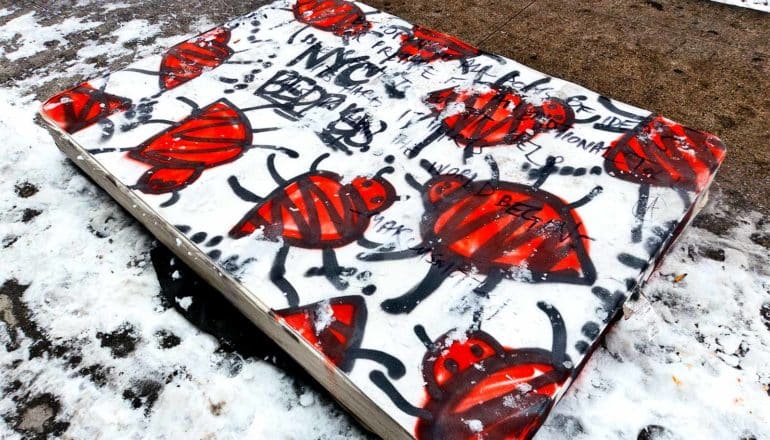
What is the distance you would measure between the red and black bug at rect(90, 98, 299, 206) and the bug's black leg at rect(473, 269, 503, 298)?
0.95 m

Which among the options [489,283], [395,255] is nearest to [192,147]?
[395,255]

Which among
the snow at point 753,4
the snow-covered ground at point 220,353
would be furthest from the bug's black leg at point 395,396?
the snow at point 753,4

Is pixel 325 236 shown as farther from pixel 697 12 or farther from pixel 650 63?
pixel 697 12

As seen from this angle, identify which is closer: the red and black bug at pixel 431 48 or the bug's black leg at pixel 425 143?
the bug's black leg at pixel 425 143

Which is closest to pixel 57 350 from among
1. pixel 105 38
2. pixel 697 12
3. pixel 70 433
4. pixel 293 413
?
pixel 70 433

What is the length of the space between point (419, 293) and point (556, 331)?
1.37 ft

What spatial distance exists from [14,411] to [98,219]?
0.86m

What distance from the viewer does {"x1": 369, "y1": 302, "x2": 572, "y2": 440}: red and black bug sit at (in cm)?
132

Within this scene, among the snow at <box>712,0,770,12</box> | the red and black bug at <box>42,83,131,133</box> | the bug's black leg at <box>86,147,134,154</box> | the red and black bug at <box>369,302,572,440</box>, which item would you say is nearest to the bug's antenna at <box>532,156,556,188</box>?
the red and black bug at <box>369,302,572,440</box>

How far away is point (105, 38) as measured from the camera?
3379mm

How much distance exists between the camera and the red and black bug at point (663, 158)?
1.90 metres

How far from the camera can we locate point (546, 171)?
1.99 metres

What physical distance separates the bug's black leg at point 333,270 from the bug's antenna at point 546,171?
80cm

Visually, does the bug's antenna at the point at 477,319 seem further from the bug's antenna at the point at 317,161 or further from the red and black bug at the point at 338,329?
the bug's antenna at the point at 317,161
